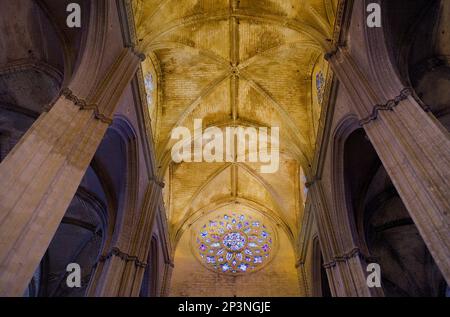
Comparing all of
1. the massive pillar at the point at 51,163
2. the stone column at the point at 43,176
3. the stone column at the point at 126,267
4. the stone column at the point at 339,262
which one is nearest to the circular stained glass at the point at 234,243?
the stone column at the point at 339,262

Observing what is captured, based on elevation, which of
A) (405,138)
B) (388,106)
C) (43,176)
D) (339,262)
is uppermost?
(388,106)

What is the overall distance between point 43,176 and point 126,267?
14.4ft

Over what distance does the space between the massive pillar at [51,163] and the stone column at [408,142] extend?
16.5 ft

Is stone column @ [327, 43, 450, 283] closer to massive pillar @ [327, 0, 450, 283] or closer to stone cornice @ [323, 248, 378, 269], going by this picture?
massive pillar @ [327, 0, 450, 283]

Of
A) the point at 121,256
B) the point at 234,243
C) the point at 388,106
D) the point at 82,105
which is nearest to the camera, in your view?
the point at 82,105

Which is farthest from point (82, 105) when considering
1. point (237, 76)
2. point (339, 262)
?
point (237, 76)

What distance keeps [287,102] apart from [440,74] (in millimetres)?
5374

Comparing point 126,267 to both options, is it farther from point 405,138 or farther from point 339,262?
point 405,138

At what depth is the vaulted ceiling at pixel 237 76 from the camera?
1191cm

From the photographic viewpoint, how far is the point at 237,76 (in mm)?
14195

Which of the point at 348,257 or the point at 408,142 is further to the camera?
the point at 348,257

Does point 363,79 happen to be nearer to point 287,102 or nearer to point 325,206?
point 325,206
